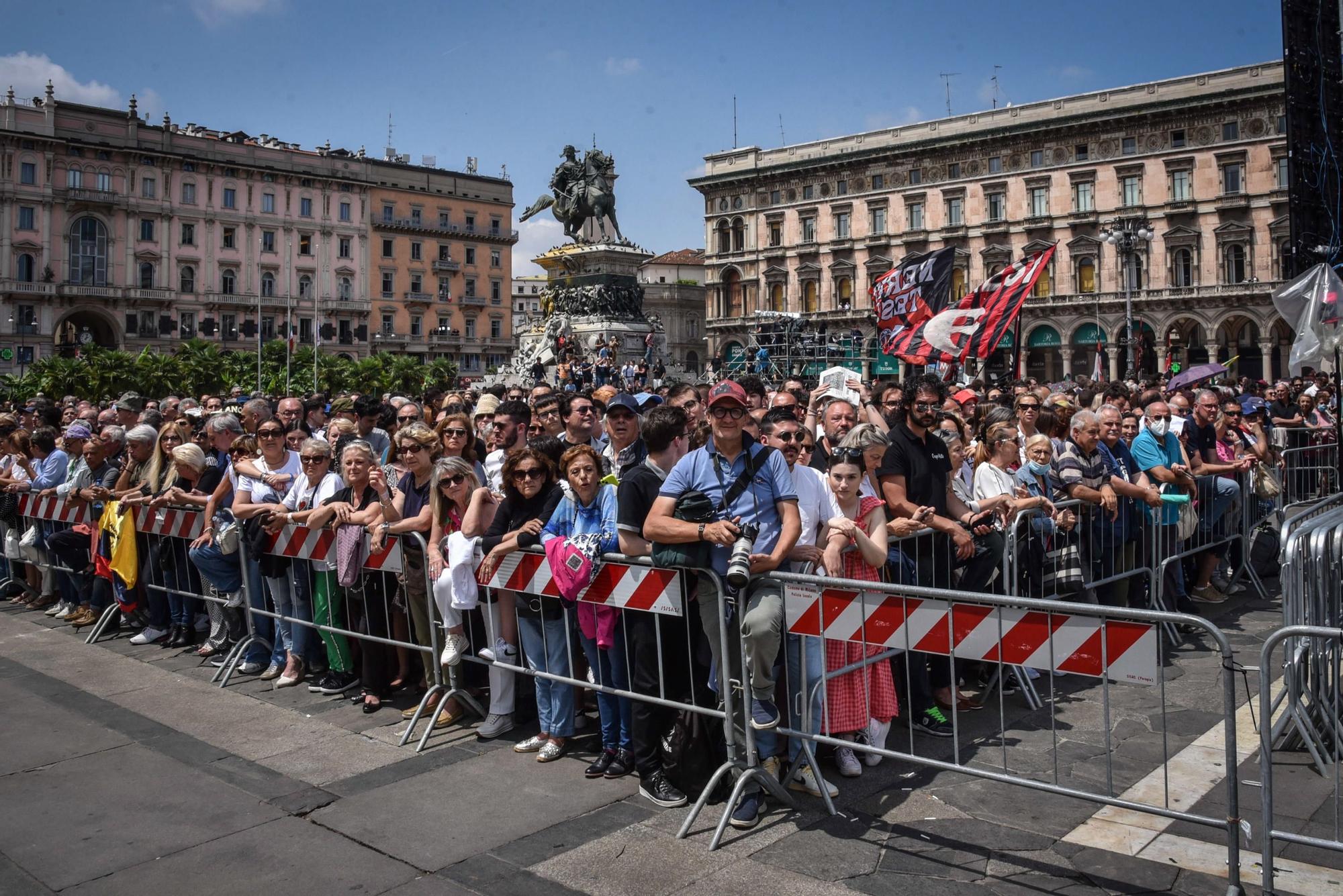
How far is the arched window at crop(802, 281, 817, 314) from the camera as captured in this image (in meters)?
70.9

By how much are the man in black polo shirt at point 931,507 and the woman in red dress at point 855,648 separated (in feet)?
1.67

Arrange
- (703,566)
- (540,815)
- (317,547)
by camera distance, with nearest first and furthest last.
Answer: (703,566)
(540,815)
(317,547)

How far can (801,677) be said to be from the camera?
508 cm

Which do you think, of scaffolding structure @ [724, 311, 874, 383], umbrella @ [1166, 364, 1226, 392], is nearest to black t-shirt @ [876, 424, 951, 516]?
umbrella @ [1166, 364, 1226, 392]

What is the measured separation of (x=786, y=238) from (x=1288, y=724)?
68501 mm

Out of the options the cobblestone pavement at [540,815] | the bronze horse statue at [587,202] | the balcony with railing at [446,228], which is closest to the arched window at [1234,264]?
the bronze horse statue at [587,202]

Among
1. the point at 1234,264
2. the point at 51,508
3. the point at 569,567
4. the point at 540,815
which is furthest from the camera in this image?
the point at 1234,264

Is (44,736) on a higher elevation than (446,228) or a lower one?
lower

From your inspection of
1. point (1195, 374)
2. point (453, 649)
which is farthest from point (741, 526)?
point (1195, 374)

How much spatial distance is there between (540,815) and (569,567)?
4.12 feet

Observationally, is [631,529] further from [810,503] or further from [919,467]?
[919,467]

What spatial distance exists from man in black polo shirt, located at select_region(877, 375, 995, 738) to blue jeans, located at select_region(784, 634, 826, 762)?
1076mm

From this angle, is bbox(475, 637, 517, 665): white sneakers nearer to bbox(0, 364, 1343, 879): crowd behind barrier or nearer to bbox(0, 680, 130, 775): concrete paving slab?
bbox(0, 364, 1343, 879): crowd behind barrier

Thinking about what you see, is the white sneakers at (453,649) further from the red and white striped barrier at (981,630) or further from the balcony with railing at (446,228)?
the balcony with railing at (446,228)
